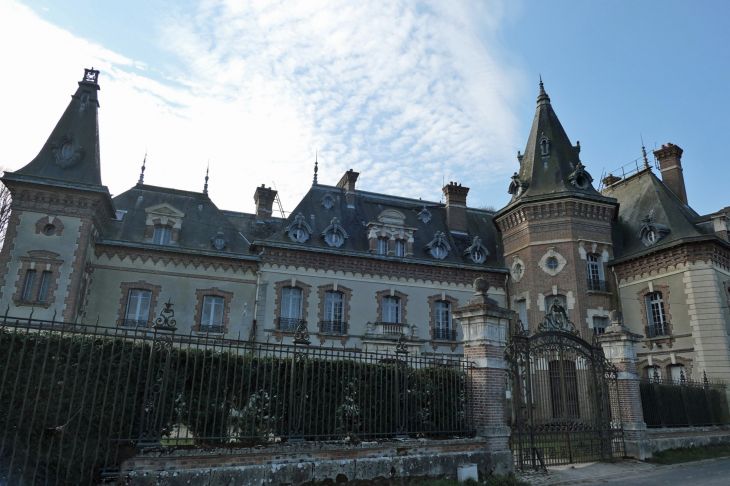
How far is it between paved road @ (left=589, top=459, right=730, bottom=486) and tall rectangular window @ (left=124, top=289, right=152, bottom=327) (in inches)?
667

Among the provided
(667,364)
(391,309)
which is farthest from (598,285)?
(391,309)

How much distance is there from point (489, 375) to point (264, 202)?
61.9ft

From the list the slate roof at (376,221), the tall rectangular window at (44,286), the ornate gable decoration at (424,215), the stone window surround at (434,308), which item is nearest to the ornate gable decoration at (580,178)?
the slate roof at (376,221)

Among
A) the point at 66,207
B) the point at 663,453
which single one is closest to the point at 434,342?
the point at 663,453

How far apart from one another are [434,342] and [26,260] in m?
16.5

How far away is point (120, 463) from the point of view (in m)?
7.23

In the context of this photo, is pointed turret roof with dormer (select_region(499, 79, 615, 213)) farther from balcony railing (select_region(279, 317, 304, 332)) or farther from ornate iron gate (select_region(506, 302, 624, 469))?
balcony railing (select_region(279, 317, 304, 332))

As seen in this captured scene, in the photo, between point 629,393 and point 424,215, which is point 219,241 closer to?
point 424,215

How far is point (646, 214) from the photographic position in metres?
24.1

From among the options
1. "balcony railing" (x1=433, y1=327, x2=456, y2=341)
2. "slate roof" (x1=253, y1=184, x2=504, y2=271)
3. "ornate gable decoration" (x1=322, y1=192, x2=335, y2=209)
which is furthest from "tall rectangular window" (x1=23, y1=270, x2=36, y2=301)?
"balcony railing" (x1=433, y1=327, x2=456, y2=341)

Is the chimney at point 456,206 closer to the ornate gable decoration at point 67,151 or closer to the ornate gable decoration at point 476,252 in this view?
the ornate gable decoration at point 476,252

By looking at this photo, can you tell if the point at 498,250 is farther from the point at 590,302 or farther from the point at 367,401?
the point at 367,401

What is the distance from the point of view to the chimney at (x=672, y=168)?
1026 inches

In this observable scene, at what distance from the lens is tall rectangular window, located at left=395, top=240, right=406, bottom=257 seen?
24109 mm
